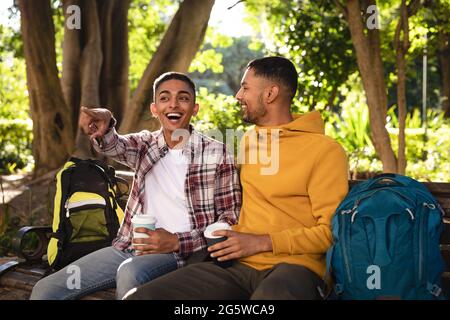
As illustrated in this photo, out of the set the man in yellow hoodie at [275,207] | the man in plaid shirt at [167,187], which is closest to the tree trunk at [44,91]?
the man in plaid shirt at [167,187]

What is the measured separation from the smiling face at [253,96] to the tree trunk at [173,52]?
4.48 meters

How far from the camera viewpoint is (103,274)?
3.46 metres

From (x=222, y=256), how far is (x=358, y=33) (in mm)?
4215

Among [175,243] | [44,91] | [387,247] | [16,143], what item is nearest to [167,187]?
[175,243]

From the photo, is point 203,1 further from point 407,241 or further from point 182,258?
point 407,241

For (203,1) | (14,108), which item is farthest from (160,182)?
(14,108)

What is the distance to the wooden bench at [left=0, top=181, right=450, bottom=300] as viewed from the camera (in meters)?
3.65

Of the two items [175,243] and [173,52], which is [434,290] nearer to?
[175,243]

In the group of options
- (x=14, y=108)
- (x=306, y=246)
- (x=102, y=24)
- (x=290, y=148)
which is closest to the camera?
(x=306, y=246)

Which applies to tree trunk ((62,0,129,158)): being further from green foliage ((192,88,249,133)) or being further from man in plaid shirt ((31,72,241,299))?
man in plaid shirt ((31,72,241,299))

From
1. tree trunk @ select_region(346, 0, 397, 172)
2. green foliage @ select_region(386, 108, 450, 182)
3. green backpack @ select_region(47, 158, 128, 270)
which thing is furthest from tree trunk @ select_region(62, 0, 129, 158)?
green backpack @ select_region(47, 158, 128, 270)

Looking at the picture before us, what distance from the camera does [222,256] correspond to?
315cm

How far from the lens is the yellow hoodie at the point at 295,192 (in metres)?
3.16

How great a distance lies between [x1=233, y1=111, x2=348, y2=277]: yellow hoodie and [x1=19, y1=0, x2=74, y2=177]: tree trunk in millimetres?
5709
